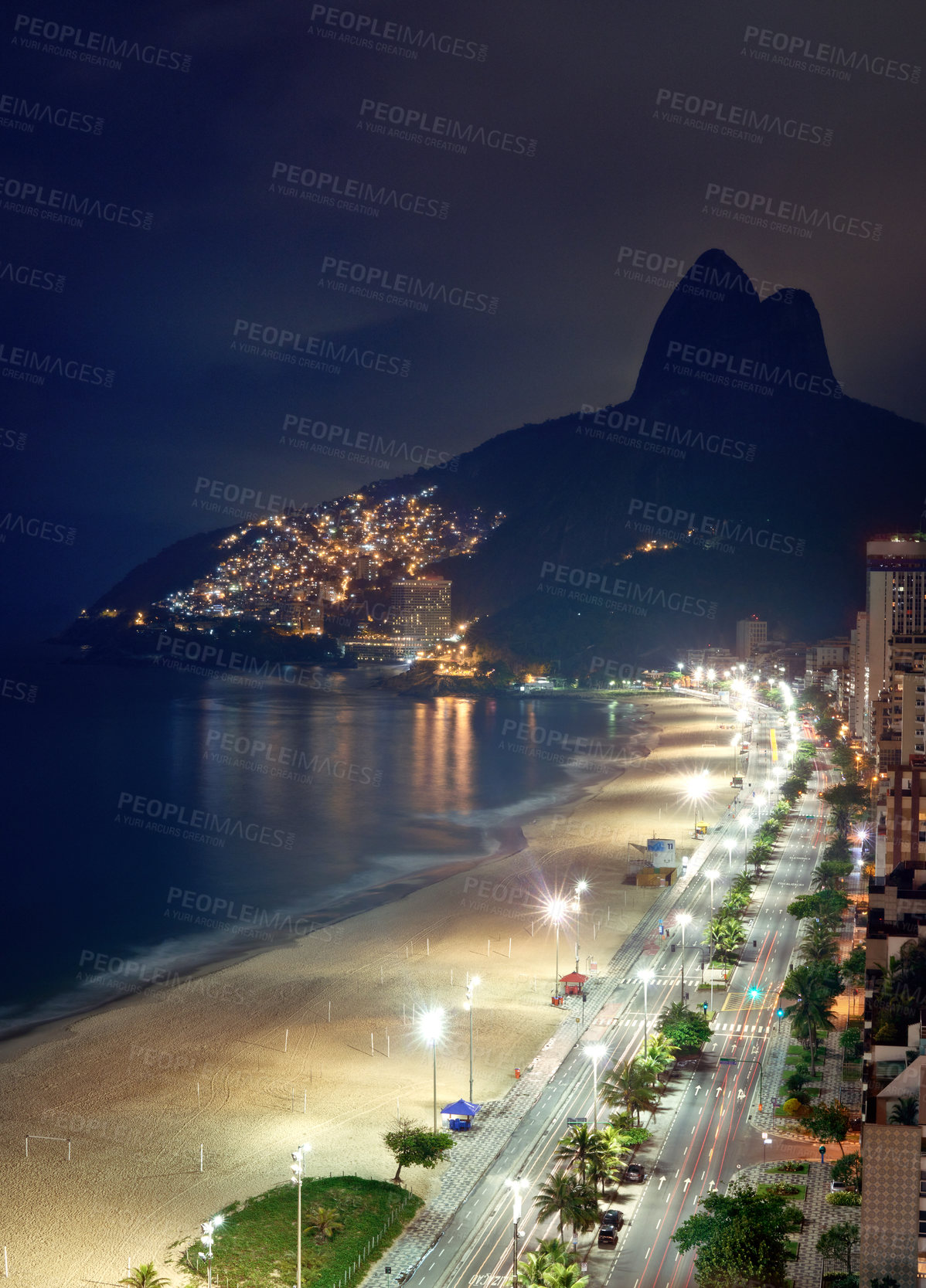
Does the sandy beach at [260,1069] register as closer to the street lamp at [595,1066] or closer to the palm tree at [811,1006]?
the street lamp at [595,1066]

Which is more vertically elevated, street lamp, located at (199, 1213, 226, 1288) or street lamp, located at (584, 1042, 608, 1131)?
street lamp, located at (584, 1042, 608, 1131)

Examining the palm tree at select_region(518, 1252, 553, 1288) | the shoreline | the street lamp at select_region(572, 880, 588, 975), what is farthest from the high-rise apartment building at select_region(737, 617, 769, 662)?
the palm tree at select_region(518, 1252, 553, 1288)

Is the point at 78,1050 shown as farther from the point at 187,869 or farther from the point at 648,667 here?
the point at 648,667

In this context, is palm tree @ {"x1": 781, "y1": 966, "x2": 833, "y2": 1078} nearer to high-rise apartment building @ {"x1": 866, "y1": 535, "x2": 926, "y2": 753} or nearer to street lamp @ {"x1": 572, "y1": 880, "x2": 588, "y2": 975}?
street lamp @ {"x1": 572, "y1": 880, "x2": 588, "y2": 975}

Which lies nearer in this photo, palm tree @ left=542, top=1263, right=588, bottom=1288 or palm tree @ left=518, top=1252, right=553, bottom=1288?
palm tree @ left=542, top=1263, right=588, bottom=1288

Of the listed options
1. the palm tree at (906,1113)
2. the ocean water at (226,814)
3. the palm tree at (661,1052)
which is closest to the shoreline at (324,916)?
the ocean water at (226,814)
